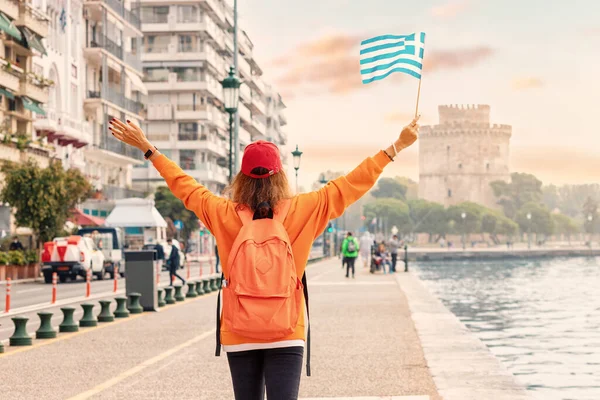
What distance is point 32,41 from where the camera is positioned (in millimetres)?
53906

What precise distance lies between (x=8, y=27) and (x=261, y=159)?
46476 mm

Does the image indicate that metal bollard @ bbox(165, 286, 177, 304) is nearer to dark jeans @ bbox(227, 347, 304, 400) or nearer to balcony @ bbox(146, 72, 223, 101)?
dark jeans @ bbox(227, 347, 304, 400)

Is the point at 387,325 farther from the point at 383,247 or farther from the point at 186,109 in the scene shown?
the point at 186,109

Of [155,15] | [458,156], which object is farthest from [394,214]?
[155,15]

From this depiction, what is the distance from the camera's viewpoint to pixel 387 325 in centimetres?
1783

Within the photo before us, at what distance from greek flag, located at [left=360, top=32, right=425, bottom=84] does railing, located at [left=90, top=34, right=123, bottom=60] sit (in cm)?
6016

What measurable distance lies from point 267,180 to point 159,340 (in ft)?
32.7

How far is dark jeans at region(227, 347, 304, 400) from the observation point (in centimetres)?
536

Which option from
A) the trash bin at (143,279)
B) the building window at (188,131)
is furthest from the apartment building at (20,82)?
the building window at (188,131)

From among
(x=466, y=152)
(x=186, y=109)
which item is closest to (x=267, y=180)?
(x=186, y=109)

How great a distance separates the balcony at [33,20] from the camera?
53281 millimetres

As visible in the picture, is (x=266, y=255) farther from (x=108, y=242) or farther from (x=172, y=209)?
(x=172, y=209)

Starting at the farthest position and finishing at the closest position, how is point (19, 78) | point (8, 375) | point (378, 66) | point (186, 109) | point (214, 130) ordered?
1. point (214, 130)
2. point (186, 109)
3. point (19, 78)
4. point (8, 375)
5. point (378, 66)

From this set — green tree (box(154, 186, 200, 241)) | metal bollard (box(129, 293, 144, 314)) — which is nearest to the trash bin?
metal bollard (box(129, 293, 144, 314))
